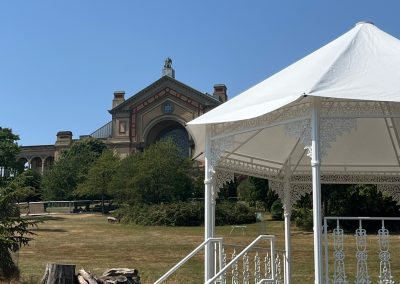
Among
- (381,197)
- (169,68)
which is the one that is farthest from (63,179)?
(381,197)

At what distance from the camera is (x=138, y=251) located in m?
21.1

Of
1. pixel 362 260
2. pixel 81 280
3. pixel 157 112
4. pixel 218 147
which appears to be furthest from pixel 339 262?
pixel 157 112

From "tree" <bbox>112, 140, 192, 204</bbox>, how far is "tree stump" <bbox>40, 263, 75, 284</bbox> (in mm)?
33357

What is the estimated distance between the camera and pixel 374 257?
1866cm

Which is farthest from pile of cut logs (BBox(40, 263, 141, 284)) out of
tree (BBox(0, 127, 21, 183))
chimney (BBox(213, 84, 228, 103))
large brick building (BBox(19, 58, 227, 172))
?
chimney (BBox(213, 84, 228, 103))

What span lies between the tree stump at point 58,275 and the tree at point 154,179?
33357 millimetres

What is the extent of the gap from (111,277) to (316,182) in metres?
4.43

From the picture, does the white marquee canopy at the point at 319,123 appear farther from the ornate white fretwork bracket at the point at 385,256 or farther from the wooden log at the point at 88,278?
the wooden log at the point at 88,278

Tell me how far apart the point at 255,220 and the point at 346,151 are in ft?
87.9

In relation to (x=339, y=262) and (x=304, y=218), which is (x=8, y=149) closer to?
(x=304, y=218)

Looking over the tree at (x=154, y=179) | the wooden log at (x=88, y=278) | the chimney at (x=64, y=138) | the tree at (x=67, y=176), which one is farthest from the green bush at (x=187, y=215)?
the chimney at (x=64, y=138)

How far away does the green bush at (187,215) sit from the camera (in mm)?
36250

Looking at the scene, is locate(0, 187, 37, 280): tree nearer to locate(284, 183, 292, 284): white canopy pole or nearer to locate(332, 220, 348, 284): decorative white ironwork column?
locate(284, 183, 292, 284): white canopy pole

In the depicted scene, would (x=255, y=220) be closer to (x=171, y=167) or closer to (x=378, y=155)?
(x=171, y=167)
